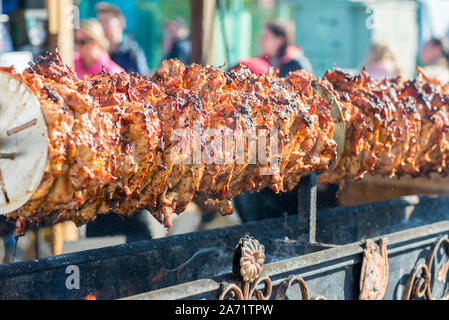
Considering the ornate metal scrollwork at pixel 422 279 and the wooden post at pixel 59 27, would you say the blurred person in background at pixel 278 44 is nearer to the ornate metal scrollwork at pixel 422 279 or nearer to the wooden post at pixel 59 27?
the wooden post at pixel 59 27

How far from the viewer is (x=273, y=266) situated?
87.3 inches

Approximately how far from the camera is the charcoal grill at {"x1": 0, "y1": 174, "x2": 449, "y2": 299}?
2262 mm

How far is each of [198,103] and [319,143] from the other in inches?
28.4

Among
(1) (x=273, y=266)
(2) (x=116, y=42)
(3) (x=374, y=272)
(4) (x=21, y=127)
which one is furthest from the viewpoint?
(2) (x=116, y=42)

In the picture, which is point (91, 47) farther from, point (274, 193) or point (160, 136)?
point (160, 136)

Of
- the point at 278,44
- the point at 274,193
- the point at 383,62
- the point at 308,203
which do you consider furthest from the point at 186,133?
the point at 383,62

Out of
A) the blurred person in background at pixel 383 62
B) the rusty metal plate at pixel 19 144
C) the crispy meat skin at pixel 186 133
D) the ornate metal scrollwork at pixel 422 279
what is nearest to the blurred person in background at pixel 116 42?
the blurred person in background at pixel 383 62

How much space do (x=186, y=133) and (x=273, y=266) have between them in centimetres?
67

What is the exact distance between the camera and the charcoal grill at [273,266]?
2262 mm

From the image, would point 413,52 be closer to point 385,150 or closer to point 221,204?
point 385,150

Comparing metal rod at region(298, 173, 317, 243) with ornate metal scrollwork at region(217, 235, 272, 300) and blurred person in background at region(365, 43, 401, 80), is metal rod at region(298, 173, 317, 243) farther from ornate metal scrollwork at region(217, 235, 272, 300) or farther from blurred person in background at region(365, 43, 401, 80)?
blurred person in background at region(365, 43, 401, 80)

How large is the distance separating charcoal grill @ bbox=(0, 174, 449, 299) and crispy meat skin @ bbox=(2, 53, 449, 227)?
33 cm
